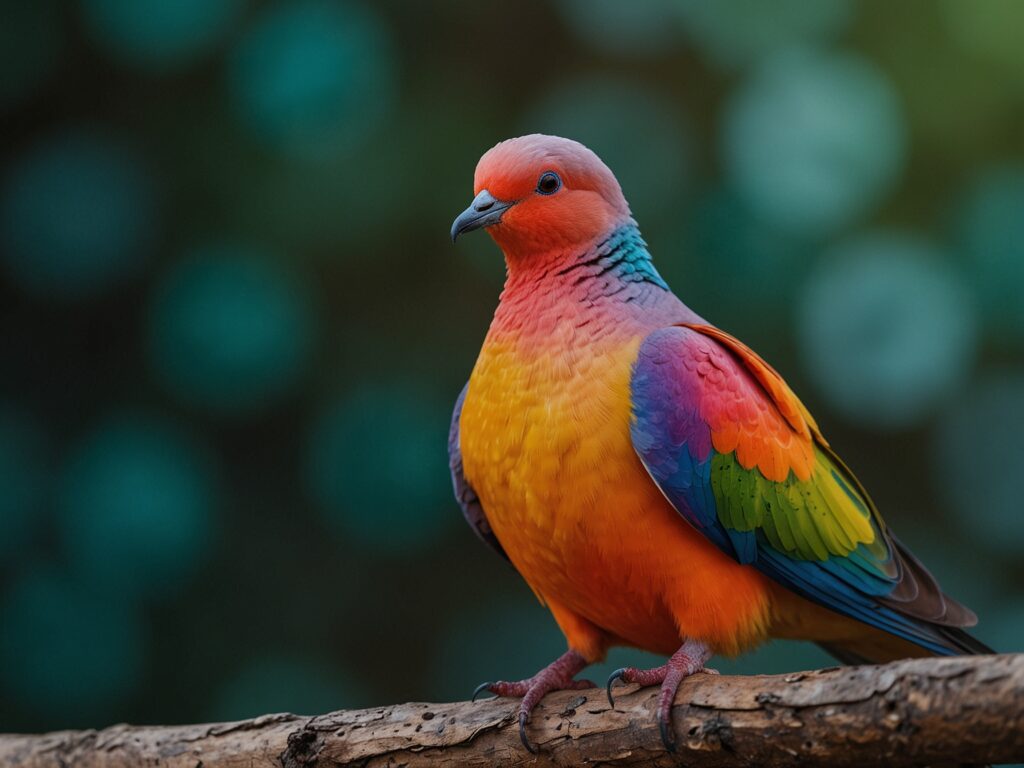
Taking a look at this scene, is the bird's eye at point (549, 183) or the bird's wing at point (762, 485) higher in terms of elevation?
the bird's eye at point (549, 183)

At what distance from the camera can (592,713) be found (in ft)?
8.28

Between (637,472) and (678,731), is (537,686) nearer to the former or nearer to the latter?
(678,731)

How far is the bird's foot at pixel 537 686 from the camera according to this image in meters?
2.61

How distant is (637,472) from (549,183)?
759mm

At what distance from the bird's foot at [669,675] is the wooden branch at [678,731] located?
→ 0.07ft

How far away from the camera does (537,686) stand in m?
2.70

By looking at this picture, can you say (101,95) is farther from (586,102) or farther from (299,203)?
(586,102)

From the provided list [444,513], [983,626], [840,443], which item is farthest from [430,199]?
[983,626]

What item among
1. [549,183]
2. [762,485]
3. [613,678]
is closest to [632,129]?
[549,183]

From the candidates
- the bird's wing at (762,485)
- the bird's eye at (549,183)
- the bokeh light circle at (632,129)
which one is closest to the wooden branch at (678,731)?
the bird's wing at (762,485)

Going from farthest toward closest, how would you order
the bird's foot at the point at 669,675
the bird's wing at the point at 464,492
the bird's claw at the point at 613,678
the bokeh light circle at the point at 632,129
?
1. the bokeh light circle at the point at 632,129
2. the bird's wing at the point at 464,492
3. the bird's claw at the point at 613,678
4. the bird's foot at the point at 669,675

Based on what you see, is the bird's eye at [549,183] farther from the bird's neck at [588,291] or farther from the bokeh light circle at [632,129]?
the bokeh light circle at [632,129]

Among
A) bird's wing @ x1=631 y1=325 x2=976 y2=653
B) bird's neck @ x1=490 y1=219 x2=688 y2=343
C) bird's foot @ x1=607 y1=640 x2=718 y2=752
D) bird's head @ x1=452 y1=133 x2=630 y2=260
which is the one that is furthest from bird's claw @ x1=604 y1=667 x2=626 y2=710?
bird's head @ x1=452 y1=133 x2=630 y2=260

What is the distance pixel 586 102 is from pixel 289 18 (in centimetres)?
147
